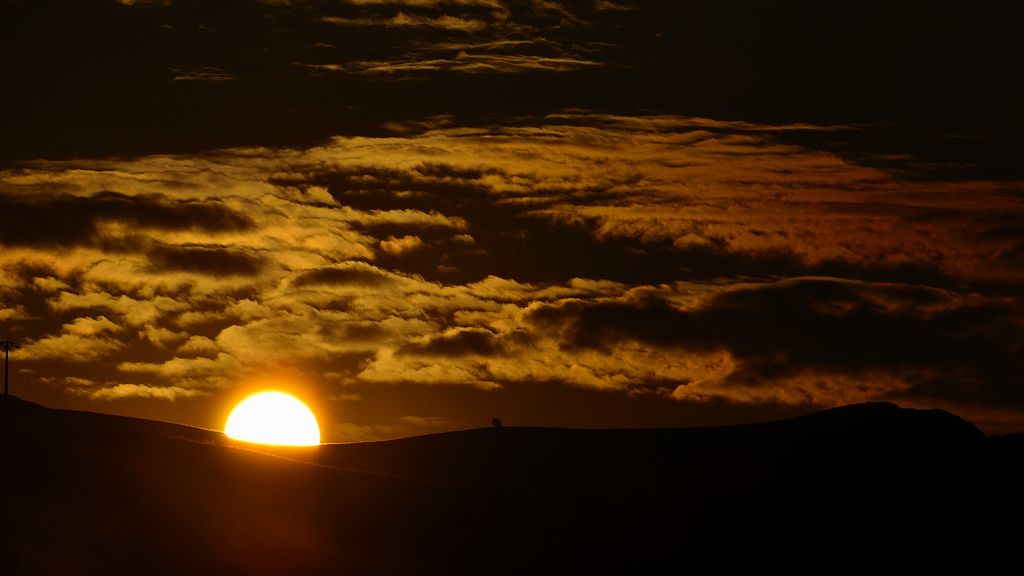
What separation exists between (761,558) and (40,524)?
52.0ft

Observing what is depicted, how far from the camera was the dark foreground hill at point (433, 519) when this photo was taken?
22078mm

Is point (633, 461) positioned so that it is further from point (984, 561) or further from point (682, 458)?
point (984, 561)

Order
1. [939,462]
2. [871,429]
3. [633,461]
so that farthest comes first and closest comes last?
[633,461] < [871,429] < [939,462]

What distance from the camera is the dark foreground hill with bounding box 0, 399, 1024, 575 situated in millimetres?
22078

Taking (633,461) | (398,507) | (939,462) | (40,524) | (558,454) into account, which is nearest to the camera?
(40,524)

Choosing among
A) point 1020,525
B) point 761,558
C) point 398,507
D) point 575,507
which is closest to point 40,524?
point 398,507

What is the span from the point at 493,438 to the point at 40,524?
38.8 meters

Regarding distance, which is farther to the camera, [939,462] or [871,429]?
[871,429]

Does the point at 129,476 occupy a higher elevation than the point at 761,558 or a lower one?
higher

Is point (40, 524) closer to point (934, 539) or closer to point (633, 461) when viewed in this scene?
point (934, 539)

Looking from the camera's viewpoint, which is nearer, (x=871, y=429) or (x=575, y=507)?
(x=575, y=507)

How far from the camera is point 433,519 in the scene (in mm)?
25469

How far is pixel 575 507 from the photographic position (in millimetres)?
25953

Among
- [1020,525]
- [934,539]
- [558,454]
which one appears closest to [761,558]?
[934,539]
